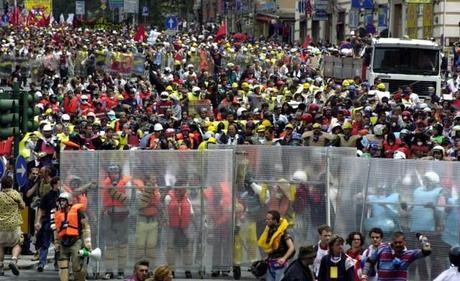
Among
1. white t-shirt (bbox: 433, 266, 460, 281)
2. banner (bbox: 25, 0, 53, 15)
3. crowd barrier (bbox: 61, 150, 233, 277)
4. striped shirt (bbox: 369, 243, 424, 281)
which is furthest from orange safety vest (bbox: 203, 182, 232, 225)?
banner (bbox: 25, 0, 53, 15)

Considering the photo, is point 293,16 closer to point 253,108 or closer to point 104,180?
point 253,108

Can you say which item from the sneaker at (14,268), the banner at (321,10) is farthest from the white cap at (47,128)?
the banner at (321,10)

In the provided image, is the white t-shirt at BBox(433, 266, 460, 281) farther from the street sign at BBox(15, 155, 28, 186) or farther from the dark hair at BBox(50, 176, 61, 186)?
the street sign at BBox(15, 155, 28, 186)

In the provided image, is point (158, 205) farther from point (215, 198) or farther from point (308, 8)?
point (308, 8)

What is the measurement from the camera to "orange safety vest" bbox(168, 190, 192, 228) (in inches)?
790

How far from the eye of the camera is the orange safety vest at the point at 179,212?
20062mm

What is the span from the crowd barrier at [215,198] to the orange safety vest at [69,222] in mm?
821

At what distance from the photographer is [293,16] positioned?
9606 centimetres

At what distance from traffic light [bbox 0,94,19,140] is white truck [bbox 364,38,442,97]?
→ 17560 millimetres

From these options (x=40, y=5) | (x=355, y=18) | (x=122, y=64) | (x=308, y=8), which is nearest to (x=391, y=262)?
(x=122, y=64)

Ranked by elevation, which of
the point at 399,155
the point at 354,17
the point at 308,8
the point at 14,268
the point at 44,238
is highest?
the point at 308,8

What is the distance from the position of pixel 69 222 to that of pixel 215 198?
2281 mm

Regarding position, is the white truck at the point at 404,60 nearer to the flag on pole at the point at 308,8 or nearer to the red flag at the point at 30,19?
the flag on pole at the point at 308,8

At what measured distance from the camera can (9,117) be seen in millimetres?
21188
